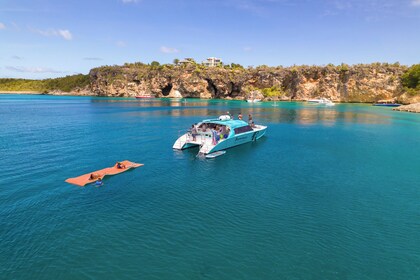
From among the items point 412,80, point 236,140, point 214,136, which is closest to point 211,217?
point 214,136

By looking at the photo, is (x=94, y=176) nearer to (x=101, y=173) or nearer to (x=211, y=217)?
(x=101, y=173)

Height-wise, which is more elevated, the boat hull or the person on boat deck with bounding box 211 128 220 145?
the person on boat deck with bounding box 211 128 220 145

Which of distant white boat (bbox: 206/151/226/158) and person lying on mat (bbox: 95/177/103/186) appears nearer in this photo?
person lying on mat (bbox: 95/177/103/186)

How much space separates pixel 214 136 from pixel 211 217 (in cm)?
2030

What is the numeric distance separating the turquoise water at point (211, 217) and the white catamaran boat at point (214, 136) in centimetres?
239

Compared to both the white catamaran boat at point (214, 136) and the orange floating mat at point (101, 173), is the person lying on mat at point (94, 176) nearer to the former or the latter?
the orange floating mat at point (101, 173)

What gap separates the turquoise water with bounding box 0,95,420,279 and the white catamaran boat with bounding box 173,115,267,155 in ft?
7.83

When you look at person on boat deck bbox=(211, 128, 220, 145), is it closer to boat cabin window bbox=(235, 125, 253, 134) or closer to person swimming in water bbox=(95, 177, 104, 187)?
boat cabin window bbox=(235, 125, 253, 134)

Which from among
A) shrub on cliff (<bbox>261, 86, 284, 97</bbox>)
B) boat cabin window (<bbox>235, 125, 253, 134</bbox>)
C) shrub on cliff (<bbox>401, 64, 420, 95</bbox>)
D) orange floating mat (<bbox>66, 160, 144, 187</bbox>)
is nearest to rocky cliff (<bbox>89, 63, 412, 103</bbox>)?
shrub on cliff (<bbox>261, 86, 284, 97</bbox>)

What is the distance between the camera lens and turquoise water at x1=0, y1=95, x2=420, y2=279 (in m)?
14.4

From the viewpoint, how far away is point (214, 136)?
1535 inches

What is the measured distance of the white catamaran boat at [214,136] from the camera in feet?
127

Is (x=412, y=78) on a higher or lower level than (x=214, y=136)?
higher

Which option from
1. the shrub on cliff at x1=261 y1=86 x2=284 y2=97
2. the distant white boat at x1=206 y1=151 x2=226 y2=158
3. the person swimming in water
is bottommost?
the person swimming in water
